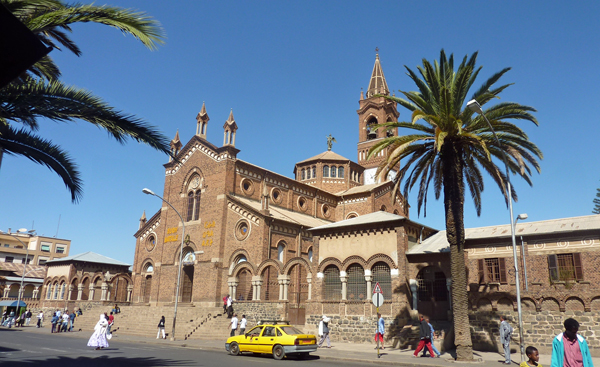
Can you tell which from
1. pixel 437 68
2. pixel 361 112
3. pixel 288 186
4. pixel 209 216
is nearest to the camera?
pixel 437 68

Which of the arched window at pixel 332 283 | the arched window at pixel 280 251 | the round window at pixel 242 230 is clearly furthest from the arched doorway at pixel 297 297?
the round window at pixel 242 230

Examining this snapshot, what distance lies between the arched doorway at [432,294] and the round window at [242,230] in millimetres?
14196

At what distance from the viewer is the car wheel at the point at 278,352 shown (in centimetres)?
1731

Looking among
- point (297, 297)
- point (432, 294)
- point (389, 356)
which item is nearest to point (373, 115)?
point (297, 297)

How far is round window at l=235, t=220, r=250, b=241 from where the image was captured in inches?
1342

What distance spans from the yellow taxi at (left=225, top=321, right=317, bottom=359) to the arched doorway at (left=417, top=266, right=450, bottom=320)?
8.80 meters

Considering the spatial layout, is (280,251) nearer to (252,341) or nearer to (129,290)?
(252,341)

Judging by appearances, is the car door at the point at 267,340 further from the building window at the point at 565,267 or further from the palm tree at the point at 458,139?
the building window at the point at 565,267

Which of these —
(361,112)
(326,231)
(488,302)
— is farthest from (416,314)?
(361,112)

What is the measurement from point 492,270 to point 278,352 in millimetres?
13505

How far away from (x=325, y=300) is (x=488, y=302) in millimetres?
8927

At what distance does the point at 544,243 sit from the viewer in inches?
909

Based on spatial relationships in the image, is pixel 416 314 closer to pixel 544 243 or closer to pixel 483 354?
pixel 483 354

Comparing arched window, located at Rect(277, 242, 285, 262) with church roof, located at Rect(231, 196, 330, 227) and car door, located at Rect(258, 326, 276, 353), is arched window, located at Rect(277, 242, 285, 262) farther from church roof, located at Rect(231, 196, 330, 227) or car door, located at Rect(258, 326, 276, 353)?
car door, located at Rect(258, 326, 276, 353)
